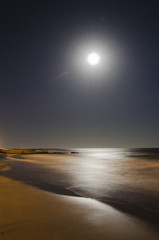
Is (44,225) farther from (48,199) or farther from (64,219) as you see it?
(48,199)

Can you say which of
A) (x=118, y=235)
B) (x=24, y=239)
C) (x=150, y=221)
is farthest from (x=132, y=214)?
(x=24, y=239)

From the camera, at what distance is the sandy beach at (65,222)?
3.83m

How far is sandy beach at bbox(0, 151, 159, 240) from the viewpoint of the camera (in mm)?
3827

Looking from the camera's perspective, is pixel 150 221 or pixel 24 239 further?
pixel 150 221

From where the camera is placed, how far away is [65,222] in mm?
4484

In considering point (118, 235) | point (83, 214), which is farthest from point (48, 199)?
point (118, 235)

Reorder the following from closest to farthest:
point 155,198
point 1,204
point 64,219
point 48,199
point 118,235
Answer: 1. point 118,235
2. point 64,219
3. point 1,204
4. point 48,199
5. point 155,198

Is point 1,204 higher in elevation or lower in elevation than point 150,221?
higher

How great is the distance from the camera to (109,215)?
5188mm

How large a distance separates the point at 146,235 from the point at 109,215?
136 centimetres

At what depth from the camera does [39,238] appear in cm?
360

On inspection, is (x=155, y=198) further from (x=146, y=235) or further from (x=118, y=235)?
(x=118, y=235)

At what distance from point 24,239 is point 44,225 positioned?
78 centimetres

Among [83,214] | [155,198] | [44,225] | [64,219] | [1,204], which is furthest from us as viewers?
[155,198]
